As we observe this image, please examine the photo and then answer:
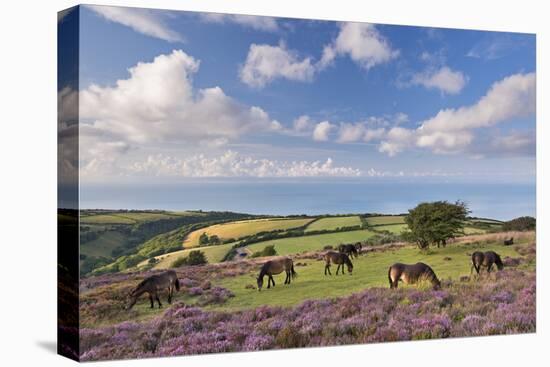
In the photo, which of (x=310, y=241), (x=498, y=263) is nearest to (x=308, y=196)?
(x=310, y=241)

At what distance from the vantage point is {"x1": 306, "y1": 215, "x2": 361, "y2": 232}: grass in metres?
17.2

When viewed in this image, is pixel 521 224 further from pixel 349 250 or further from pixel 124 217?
pixel 124 217

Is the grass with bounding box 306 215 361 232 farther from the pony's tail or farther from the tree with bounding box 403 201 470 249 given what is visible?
the tree with bounding box 403 201 470 249

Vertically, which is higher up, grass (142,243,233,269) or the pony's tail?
grass (142,243,233,269)

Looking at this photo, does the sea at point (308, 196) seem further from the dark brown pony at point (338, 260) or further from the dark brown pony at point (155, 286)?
the dark brown pony at point (155, 286)

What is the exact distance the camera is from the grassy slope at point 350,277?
16.4 meters

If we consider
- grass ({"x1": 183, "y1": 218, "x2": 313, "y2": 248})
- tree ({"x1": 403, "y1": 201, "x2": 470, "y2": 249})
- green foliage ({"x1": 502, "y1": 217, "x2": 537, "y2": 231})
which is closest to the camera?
grass ({"x1": 183, "y1": 218, "x2": 313, "y2": 248})

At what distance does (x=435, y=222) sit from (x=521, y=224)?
2.13m

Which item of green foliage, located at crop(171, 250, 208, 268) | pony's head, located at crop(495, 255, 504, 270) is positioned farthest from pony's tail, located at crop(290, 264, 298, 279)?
pony's head, located at crop(495, 255, 504, 270)

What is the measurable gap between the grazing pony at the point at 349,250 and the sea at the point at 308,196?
0.73m

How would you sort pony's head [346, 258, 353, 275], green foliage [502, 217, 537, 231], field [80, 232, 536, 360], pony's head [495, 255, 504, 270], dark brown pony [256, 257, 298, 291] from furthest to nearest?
green foliage [502, 217, 537, 231], pony's head [495, 255, 504, 270], pony's head [346, 258, 353, 275], dark brown pony [256, 257, 298, 291], field [80, 232, 536, 360]

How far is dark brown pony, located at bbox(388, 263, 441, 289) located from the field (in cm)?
15

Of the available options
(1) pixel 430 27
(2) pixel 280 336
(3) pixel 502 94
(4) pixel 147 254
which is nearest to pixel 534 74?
(3) pixel 502 94

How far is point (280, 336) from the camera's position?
16.2 metres
